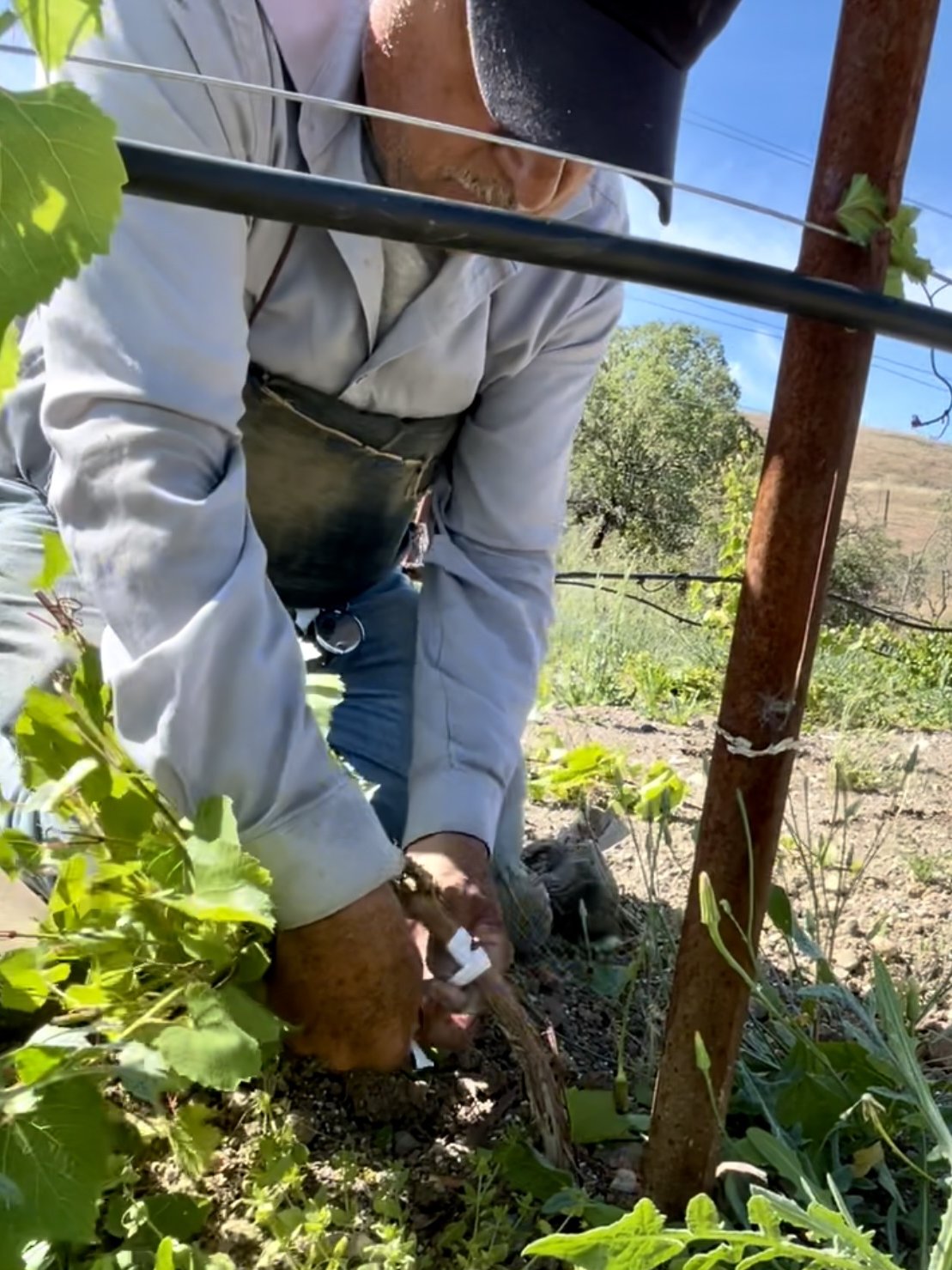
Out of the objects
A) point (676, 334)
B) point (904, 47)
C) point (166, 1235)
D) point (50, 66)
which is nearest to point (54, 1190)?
point (166, 1235)

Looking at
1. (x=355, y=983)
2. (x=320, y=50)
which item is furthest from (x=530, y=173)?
(x=355, y=983)

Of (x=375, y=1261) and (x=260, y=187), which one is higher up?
(x=260, y=187)

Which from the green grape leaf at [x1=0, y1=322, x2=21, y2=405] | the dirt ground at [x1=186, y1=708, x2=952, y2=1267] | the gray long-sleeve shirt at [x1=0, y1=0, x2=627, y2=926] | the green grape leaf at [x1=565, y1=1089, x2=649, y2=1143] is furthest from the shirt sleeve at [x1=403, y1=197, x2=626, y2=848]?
the green grape leaf at [x1=0, y1=322, x2=21, y2=405]

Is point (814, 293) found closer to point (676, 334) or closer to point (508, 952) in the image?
point (508, 952)

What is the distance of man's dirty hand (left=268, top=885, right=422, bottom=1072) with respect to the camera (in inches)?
55.1

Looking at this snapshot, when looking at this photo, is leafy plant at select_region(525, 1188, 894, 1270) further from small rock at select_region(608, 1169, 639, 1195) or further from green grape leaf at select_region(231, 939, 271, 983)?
green grape leaf at select_region(231, 939, 271, 983)

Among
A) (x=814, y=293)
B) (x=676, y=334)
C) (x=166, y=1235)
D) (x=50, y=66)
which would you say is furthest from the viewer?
(x=676, y=334)

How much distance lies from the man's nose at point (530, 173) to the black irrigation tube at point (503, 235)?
66cm

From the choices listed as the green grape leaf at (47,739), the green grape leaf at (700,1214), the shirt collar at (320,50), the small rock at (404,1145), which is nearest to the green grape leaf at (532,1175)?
the small rock at (404,1145)

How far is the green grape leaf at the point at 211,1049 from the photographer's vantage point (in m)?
1.12

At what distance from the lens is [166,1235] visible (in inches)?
47.1

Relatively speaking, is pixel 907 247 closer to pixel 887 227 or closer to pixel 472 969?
pixel 887 227

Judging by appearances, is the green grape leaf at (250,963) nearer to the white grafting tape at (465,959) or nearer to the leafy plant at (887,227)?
the white grafting tape at (465,959)

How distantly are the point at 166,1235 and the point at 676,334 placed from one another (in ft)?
101
